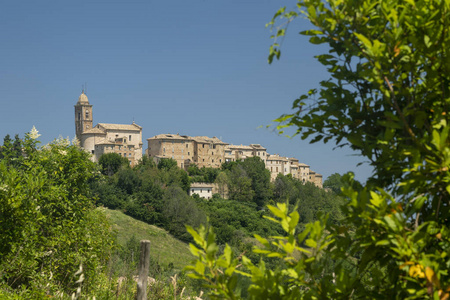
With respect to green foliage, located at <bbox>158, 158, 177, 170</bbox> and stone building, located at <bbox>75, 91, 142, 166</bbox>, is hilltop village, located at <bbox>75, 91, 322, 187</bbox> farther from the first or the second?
green foliage, located at <bbox>158, 158, 177, 170</bbox>

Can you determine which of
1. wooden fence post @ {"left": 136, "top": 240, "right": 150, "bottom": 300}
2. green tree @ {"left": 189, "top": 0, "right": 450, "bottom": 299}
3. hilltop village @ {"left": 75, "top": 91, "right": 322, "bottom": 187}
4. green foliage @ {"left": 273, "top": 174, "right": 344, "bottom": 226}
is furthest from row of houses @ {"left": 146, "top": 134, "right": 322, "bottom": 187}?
green tree @ {"left": 189, "top": 0, "right": 450, "bottom": 299}

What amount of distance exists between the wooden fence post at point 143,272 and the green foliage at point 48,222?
1.55 m

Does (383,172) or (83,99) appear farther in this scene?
(83,99)

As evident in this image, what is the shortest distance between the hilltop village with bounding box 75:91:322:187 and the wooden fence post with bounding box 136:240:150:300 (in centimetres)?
6321

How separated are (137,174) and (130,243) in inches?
1167

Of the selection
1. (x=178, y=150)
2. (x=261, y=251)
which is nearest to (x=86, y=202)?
(x=261, y=251)

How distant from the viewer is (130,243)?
29.3 m

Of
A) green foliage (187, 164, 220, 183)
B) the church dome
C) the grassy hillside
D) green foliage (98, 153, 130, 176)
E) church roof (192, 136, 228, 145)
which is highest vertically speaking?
the church dome

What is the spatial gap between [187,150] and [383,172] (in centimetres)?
7662

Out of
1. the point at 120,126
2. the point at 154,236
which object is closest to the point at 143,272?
the point at 154,236

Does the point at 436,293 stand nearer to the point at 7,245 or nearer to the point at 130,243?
the point at 7,245

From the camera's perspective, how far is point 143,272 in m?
5.52

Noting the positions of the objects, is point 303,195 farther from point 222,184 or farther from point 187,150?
point 187,150

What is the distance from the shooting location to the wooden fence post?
5.39 metres
